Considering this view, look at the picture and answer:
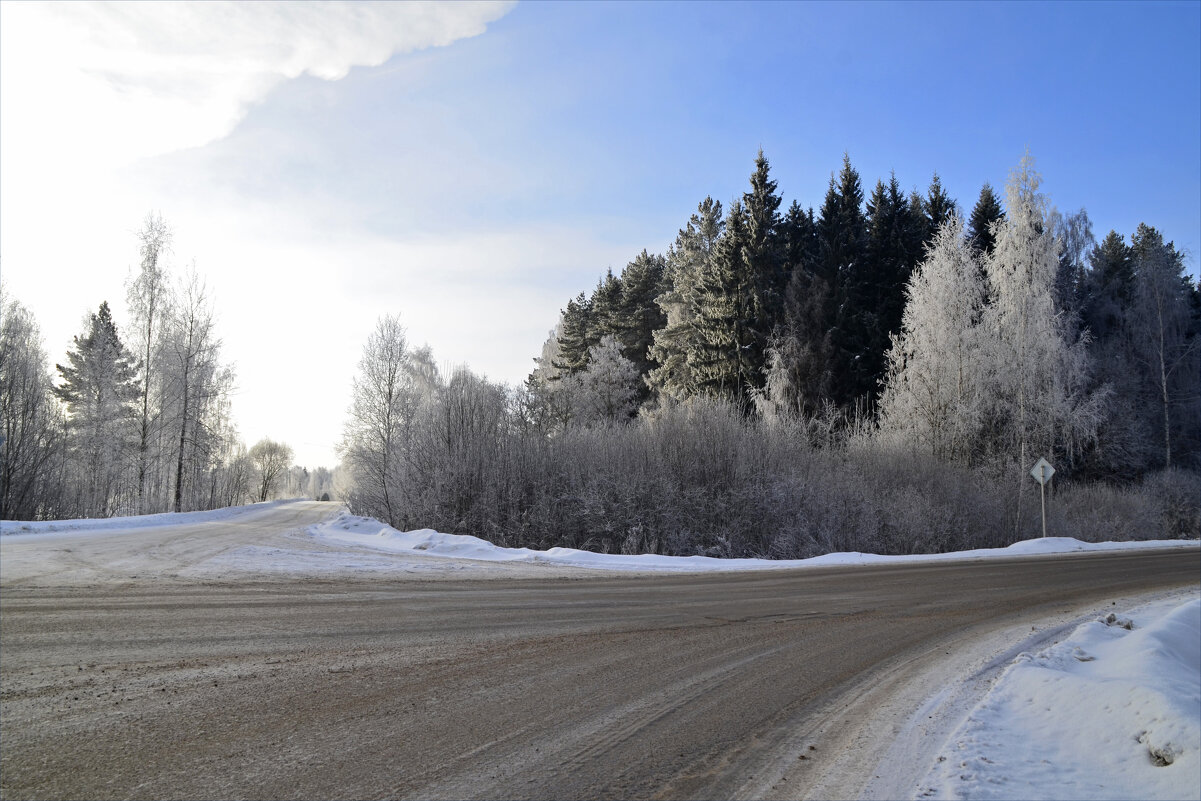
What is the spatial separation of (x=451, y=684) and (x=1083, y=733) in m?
4.73

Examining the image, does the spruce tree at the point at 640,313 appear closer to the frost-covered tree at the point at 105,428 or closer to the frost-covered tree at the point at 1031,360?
the frost-covered tree at the point at 1031,360

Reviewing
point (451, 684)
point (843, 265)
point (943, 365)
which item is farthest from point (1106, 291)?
point (451, 684)

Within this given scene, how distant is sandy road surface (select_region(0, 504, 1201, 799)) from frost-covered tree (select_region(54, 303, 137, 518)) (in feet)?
85.0

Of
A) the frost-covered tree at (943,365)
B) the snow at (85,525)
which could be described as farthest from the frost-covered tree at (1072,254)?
the snow at (85,525)

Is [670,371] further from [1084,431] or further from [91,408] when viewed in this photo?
[91,408]

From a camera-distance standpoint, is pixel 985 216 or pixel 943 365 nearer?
pixel 943 365

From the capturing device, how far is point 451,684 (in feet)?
17.8

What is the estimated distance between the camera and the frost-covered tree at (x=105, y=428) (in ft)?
106

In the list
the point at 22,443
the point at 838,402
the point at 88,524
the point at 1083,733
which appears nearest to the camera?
the point at 1083,733

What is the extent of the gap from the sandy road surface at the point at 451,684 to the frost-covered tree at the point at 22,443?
18.6m

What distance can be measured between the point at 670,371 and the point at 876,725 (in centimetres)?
3876

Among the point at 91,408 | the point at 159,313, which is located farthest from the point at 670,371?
the point at 91,408

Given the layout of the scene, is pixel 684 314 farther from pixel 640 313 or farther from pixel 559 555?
pixel 559 555

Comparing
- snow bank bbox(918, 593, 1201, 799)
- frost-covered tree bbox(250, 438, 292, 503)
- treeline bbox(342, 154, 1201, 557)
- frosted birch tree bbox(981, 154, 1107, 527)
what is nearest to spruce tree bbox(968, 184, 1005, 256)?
treeline bbox(342, 154, 1201, 557)
